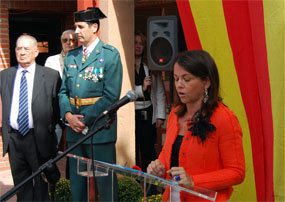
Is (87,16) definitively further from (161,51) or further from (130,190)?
(130,190)

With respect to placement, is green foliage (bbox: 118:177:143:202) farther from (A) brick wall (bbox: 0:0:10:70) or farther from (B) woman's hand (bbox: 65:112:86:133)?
(A) brick wall (bbox: 0:0:10:70)

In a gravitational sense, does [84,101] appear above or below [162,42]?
below

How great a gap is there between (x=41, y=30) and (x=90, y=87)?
196 inches

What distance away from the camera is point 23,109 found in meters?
4.04

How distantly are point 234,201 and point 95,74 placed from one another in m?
1.52

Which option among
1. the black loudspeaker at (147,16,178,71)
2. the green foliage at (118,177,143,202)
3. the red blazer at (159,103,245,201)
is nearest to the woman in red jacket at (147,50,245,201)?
the red blazer at (159,103,245,201)

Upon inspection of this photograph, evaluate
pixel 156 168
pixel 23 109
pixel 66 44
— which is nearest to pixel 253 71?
pixel 156 168

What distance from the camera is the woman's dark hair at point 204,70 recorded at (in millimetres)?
2137

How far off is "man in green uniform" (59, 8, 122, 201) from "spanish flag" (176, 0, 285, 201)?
73 centimetres

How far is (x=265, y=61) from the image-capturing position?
3.21m

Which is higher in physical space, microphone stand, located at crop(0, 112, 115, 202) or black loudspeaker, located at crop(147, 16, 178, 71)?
black loudspeaker, located at crop(147, 16, 178, 71)

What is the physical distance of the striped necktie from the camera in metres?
4.01

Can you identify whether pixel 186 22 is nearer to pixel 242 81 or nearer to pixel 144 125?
pixel 242 81

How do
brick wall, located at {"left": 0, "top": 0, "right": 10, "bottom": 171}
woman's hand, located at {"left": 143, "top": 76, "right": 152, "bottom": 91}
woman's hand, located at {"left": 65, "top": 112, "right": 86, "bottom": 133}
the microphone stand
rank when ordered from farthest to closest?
brick wall, located at {"left": 0, "top": 0, "right": 10, "bottom": 171} → woman's hand, located at {"left": 143, "top": 76, "right": 152, "bottom": 91} → woman's hand, located at {"left": 65, "top": 112, "right": 86, "bottom": 133} → the microphone stand
